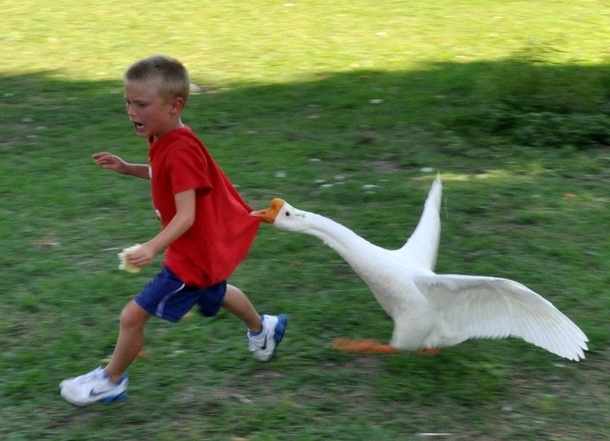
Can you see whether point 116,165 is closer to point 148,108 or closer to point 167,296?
point 148,108

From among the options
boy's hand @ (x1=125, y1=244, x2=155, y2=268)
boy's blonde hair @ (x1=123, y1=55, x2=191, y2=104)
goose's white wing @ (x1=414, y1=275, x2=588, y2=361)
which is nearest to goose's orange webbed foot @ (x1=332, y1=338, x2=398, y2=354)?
goose's white wing @ (x1=414, y1=275, x2=588, y2=361)

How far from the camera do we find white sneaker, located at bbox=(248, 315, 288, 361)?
3.32 meters

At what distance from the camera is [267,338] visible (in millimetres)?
3328

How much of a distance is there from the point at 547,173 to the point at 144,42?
470 centimetres

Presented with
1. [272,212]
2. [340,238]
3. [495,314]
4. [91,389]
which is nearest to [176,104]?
[272,212]

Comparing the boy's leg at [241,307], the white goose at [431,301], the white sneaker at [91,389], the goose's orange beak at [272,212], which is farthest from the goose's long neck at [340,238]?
the white sneaker at [91,389]

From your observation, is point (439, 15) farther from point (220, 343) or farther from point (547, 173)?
point (220, 343)

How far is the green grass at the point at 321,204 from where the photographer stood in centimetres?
310

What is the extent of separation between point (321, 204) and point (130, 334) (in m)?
2.03

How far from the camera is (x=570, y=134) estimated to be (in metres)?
5.75

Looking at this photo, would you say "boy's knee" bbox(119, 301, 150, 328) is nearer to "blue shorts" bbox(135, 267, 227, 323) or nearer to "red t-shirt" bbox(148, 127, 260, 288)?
"blue shorts" bbox(135, 267, 227, 323)

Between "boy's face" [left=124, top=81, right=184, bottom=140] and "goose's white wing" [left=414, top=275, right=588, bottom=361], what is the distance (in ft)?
3.44

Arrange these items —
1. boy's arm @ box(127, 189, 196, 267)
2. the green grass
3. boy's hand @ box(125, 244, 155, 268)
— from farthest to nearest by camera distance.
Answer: the green grass
boy's arm @ box(127, 189, 196, 267)
boy's hand @ box(125, 244, 155, 268)

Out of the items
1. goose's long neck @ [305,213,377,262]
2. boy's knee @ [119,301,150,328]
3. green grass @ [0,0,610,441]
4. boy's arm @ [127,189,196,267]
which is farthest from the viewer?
goose's long neck @ [305,213,377,262]
